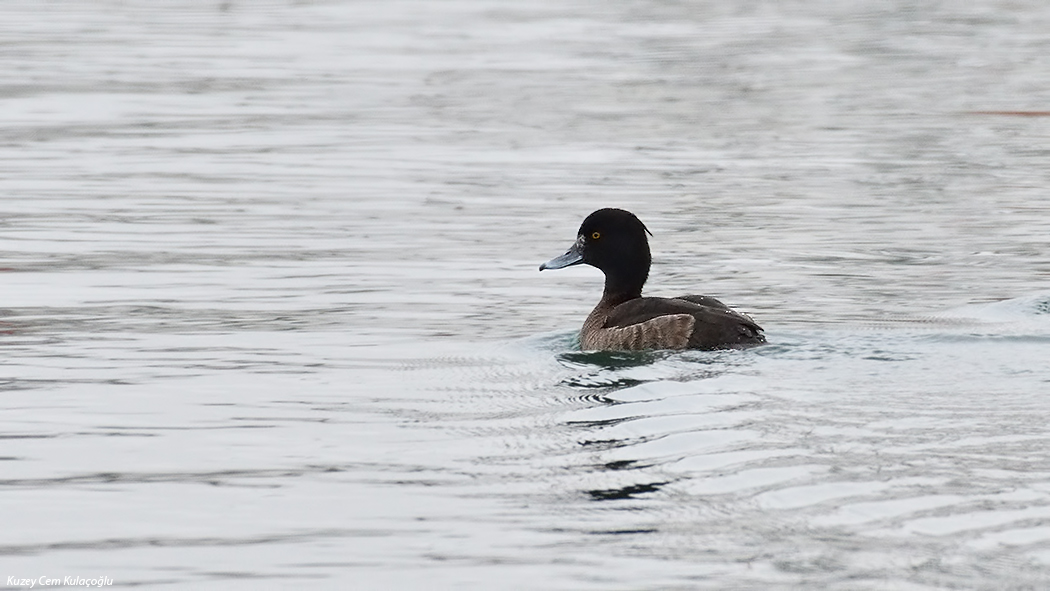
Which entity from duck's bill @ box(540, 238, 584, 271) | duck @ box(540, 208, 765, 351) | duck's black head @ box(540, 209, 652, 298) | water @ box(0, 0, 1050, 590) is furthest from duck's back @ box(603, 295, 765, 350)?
duck's bill @ box(540, 238, 584, 271)

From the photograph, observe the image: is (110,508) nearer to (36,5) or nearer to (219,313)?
(219,313)

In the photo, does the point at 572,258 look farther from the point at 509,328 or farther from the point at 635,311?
the point at 635,311

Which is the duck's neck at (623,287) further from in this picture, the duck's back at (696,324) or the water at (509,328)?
the duck's back at (696,324)

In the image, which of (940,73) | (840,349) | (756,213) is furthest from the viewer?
(940,73)

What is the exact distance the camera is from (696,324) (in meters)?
10.4

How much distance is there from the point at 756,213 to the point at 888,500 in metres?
9.89

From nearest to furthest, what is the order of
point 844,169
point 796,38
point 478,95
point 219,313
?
1. point 219,313
2. point 844,169
3. point 478,95
4. point 796,38

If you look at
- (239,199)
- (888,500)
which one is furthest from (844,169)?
(888,500)

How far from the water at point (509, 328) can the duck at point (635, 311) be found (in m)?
0.22

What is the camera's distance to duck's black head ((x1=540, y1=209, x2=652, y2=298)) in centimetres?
1163

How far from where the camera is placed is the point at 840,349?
1037 centimetres

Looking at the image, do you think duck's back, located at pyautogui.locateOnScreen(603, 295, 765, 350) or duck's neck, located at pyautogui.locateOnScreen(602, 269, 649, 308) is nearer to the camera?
duck's back, located at pyautogui.locateOnScreen(603, 295, 765, 350)

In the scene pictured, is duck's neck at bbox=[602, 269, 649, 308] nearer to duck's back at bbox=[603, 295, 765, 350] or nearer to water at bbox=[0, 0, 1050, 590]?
water at bbox=[0, 0, 1050, 590]

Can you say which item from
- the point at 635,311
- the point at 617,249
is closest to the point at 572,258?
the point at 617,249
